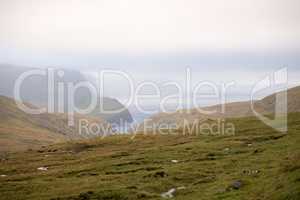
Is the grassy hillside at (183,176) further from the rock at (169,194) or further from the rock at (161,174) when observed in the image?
the rock at (169,194)

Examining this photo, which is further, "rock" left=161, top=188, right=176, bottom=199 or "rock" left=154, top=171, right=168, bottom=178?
"rock" left=154, top=171, right=168, bottom=178

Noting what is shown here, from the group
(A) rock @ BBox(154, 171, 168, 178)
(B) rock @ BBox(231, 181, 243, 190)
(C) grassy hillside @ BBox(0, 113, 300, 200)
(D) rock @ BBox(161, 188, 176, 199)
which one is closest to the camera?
(C) grassy hillside @ BBox(0, 113, 300, 200)

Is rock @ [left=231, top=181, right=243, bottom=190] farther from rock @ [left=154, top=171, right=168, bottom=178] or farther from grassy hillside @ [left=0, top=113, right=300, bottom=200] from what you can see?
rock @ [left=154, top=171, right=168, bottom=178]

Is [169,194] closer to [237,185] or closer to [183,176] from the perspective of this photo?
[237,185]

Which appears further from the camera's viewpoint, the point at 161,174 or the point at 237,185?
the point at 161,174

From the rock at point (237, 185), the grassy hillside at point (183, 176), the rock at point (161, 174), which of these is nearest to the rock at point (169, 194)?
the grassy hillside at point (183, 176)

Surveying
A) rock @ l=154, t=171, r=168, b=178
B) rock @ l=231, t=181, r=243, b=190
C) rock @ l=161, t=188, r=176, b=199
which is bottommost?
rock @ l=154, t=171, r=168, b=178

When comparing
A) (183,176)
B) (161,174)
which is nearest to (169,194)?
(183,176)

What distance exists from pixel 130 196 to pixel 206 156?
90.6 feet

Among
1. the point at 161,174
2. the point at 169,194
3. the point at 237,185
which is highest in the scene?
the point at 237,185

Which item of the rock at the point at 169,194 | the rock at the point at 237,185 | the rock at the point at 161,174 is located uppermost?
the rock at the point at 237,185

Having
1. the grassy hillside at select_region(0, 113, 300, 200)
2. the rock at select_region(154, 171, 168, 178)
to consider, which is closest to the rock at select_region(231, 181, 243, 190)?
the grassy hillside at select_region(0, 113, 300, 200)

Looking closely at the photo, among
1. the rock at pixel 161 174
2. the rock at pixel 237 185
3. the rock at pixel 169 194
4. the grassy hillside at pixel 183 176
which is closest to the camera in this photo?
the grassy hillside at pixel 183 176

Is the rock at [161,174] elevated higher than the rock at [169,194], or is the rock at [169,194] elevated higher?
the rock at [169,194]
